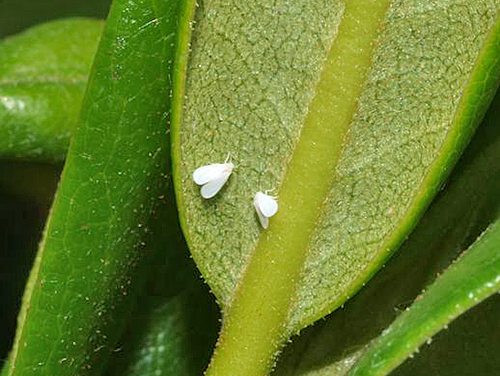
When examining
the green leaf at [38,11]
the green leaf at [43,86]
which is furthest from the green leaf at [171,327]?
the green leaf at [38,11]

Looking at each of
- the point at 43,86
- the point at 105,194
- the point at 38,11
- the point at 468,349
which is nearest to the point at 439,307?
the point at 468,349

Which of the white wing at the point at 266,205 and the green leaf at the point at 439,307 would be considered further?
the white wing at the point at 266,205

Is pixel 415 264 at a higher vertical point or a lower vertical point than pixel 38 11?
lower

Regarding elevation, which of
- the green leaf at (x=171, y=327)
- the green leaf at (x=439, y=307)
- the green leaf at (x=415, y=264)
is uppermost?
the green leaf at (x=439, y=307)

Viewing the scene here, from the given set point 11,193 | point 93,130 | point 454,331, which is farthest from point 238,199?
point 11,193

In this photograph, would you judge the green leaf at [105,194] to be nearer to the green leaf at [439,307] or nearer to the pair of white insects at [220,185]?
the pair of white insects at [220,185]

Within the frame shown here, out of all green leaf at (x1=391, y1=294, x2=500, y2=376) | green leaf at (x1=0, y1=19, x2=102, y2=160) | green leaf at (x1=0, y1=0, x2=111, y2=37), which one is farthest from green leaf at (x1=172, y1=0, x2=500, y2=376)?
green leaf at (x1=0, y1=0, x2=111, y2=37)

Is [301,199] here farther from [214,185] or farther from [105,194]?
[105,194]

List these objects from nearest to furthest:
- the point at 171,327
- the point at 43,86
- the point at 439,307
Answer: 1. the point at 439,307
2. the point at 171,327
3. the point at 43,86

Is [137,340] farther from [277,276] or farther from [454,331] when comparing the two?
[454,331]
